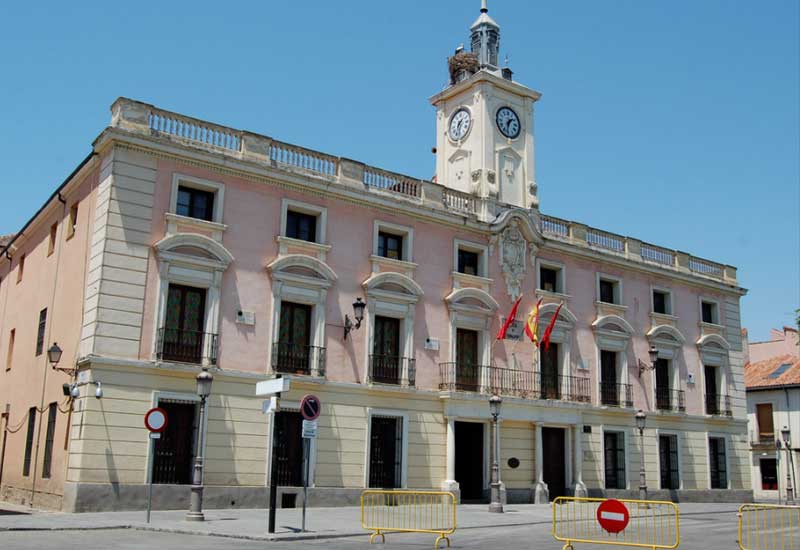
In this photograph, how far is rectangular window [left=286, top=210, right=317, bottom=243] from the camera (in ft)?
79.2

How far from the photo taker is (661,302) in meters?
33.6

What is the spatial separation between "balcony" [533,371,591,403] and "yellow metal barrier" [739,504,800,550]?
13.5m

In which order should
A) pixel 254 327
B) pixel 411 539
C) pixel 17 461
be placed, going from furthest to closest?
pixel 17 461 → pixel 254 327 → pixel 411 539

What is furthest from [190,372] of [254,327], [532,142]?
[532,142]

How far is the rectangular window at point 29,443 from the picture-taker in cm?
2334

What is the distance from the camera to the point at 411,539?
1523 cm

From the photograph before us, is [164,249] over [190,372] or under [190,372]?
over

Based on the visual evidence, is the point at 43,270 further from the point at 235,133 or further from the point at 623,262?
the point at 623,262

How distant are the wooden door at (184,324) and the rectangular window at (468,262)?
9248 mm

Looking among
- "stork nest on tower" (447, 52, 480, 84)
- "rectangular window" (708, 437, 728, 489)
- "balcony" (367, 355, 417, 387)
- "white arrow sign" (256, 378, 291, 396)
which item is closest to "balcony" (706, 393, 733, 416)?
"rectangular window" (708, 437, 728, 489)

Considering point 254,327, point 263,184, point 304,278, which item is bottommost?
point 254,327

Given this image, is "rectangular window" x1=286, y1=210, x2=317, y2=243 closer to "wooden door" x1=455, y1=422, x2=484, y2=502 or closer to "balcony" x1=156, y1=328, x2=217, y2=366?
"balcony" x1=156, y1=328, x2=217, y2=366

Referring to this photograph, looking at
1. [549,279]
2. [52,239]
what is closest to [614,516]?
[549,279]

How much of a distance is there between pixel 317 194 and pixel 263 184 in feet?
5.79
